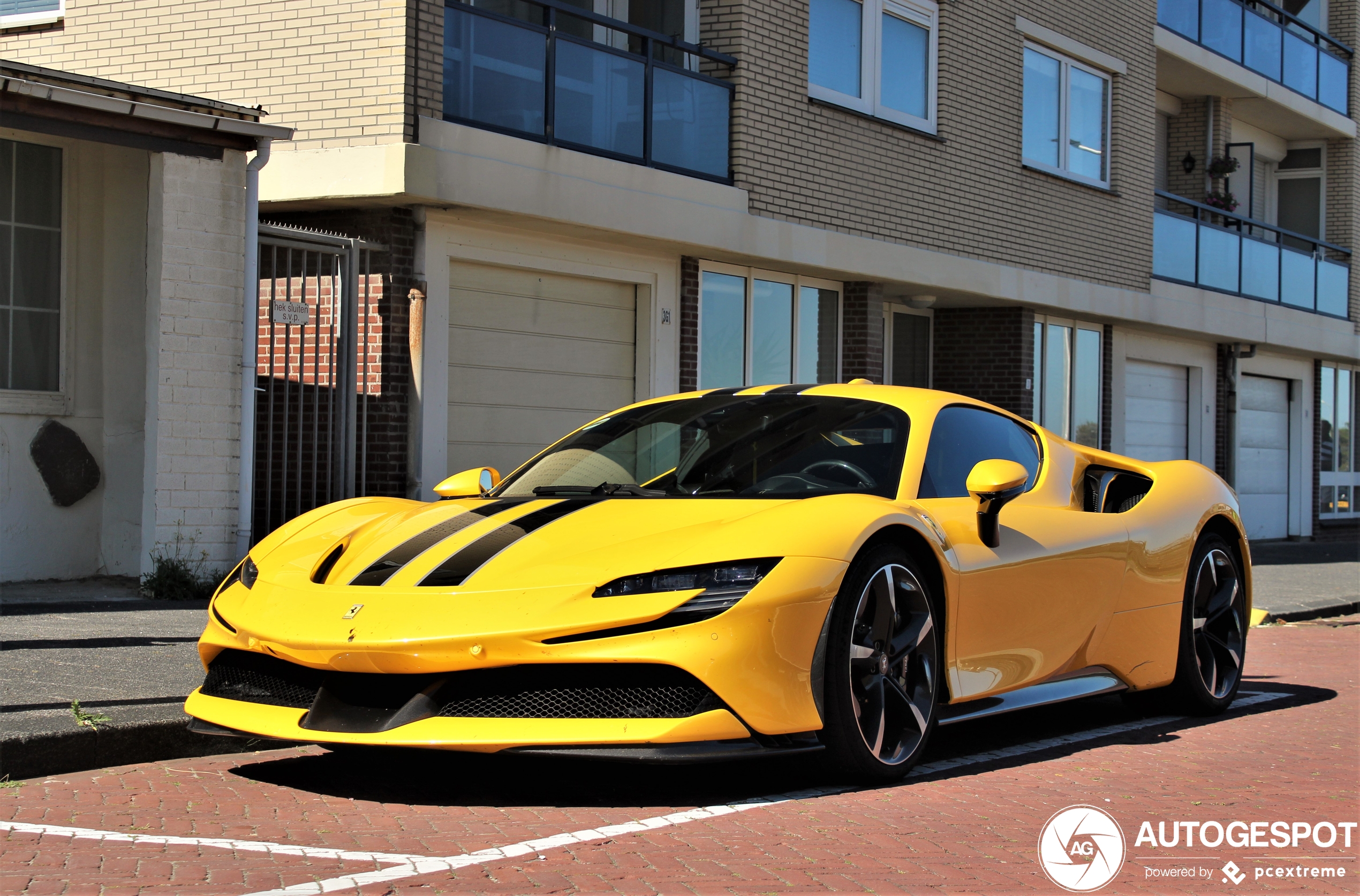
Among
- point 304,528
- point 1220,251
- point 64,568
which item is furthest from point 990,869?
point 1220,251

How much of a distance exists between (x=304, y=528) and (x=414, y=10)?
660 cm

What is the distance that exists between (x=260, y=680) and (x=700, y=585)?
4.99 ft

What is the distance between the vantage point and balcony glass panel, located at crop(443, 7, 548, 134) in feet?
37.6

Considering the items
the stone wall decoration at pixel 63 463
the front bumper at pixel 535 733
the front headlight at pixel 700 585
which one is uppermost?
the stone wall decoration at pixel 63 463

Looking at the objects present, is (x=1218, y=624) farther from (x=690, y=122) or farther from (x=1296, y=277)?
(x=1296, y=277)

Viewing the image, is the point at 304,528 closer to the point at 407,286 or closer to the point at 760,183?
the point at 407,286

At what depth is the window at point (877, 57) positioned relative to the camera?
1488 centimetres

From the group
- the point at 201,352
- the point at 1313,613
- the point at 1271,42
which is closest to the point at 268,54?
the point at 201,352

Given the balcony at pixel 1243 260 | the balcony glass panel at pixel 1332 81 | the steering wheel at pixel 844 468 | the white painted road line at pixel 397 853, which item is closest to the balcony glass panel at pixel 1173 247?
the balcony at pixel 1243 260

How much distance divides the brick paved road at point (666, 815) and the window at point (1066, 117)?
13.0 metres

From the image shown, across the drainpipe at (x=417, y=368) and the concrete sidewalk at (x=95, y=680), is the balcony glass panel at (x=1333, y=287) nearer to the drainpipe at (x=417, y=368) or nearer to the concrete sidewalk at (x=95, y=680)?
the drainpipe at (x=417, y=368)

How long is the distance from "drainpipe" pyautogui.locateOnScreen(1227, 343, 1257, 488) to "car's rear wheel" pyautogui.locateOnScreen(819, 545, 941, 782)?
19.4 metres

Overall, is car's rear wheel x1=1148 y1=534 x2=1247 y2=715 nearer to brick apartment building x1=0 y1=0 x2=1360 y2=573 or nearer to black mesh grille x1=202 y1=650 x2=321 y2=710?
black mesh grille x1=202 y1=650 x2=321 y2=710

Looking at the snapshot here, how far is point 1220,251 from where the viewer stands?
22000 mm
